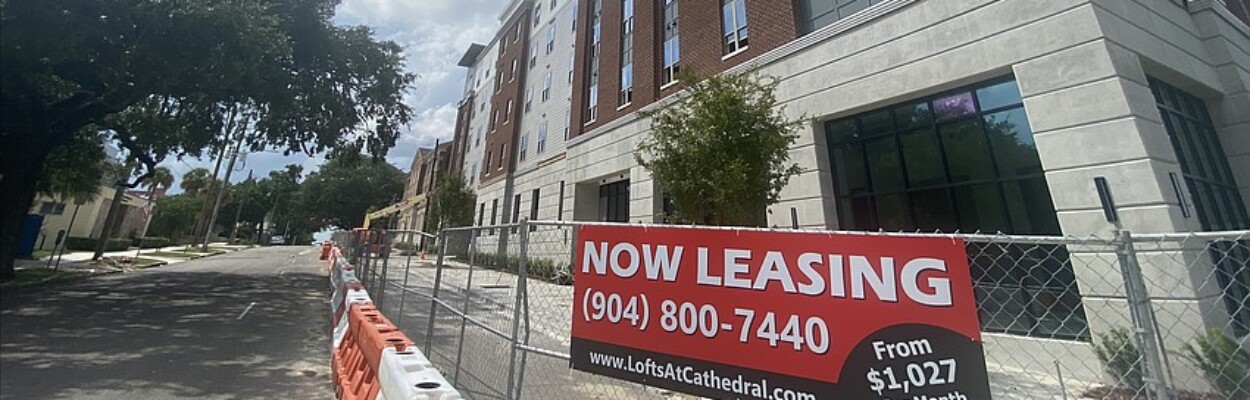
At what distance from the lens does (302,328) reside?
916 cm

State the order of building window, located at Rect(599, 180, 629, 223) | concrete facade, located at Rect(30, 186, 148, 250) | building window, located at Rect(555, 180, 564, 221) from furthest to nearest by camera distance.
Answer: concrete facade, located at Rect(30, 186, 148, 250) → building window, located at Rect(555, 180, 564, 221) → building window, located at Rect(599, 180, 629, 223)

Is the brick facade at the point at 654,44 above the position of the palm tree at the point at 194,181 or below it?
below

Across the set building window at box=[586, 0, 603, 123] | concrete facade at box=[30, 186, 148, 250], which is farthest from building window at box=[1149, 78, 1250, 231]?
concrete facade at box=[30, 186, 148, 250]

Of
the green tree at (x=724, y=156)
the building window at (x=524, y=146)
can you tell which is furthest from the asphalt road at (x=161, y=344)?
the building window at (x=524, y=146)

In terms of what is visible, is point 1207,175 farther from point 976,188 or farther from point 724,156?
point 724,156

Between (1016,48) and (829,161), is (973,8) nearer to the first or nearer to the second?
(1016,48)

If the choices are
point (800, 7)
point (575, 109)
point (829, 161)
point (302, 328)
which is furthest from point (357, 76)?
point (829, 161)

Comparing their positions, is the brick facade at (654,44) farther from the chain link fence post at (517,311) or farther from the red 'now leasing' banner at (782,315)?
the red 'now leasing' banner at (782,315)

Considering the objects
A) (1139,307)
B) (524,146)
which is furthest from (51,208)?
(1139,307)

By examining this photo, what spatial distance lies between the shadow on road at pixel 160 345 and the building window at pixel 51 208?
3366cm

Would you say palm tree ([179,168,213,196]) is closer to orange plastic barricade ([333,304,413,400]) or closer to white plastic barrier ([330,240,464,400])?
orange plastic barricade ([333,304,413,400])

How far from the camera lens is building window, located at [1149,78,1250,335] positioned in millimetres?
7901

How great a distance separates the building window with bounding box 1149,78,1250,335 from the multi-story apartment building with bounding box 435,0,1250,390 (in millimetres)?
52

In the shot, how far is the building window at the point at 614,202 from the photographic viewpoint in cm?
1798
